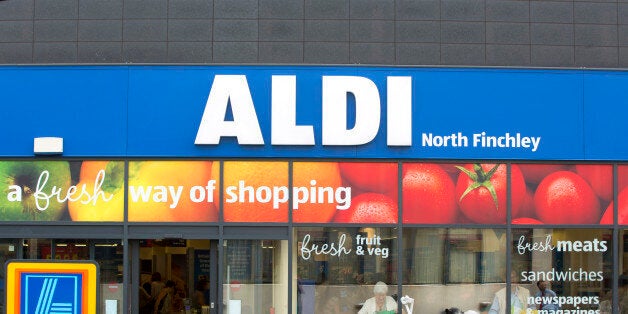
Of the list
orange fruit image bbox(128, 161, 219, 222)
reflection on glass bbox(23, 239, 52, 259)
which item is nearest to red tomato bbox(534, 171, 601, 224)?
orange fruit image bbox(128, 161, 219, 222)

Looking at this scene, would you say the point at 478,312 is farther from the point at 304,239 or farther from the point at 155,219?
the point at 155,219

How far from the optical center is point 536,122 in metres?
11.8

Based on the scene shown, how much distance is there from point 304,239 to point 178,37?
11.9ft

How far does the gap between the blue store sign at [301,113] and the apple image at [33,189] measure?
0.26m

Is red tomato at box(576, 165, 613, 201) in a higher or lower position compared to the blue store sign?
lower

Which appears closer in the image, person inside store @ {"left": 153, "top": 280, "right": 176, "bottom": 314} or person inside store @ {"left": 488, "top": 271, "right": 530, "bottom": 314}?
person inside store @ {"left": 488, "top": 271, "right": 530, "bottom": 314}

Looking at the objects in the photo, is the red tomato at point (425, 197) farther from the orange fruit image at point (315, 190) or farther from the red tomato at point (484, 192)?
the orange fruit image at point (315, 190)

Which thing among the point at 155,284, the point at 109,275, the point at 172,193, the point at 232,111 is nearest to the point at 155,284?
the point at 155,284

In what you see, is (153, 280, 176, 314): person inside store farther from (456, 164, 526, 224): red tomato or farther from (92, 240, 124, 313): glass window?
(456, 164, 526, 224): red tomato

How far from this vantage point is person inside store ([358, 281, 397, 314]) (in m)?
11.6

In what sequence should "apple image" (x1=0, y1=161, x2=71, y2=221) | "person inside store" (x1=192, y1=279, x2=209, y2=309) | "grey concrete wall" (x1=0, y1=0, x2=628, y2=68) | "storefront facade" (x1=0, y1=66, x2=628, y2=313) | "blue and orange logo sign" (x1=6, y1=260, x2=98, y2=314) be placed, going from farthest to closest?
"person inside store" (x1=192, y1=279, x2=209, y2=309) < "grey concrete wall" (x1=0, y1=0, x2=628, y2=68) < "apple image" (x1=0, y1=161, x2=71, y2=221) < "storefront facade" (x1=0, y1=66, x2=628, y2=313) < "blue and orange logo sign" (x1=6, y1=260, x2=98, y2=314)

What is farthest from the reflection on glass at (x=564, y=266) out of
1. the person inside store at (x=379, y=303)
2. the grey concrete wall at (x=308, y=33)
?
the grey concrete wall at (x=308, y=33)

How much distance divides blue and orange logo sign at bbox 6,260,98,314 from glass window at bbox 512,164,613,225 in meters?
6.49

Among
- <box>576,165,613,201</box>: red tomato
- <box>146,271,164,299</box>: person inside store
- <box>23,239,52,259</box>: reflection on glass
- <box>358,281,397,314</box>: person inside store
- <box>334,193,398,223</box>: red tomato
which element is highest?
<box>576,165,613,201</box>: red tomato
